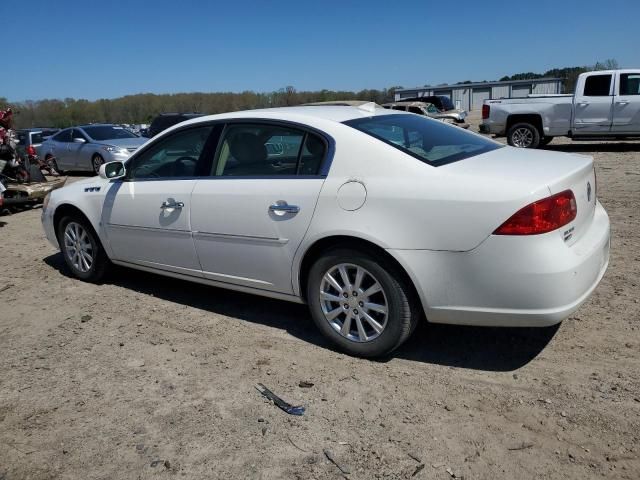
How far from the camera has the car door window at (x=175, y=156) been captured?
4.35 metres

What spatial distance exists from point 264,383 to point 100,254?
2652 millimetres

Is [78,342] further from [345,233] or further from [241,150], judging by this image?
[345,233]

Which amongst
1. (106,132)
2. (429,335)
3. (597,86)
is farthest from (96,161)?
(429,335)

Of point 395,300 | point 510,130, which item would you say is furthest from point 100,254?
point 510,130

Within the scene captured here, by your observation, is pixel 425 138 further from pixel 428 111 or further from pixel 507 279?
pixel 428 111

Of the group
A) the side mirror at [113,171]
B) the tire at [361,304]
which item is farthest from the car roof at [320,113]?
the tire at [361,304]

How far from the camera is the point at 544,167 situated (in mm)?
3330

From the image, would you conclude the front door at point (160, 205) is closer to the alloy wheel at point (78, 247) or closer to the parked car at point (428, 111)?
the alloy wheel at point (78, 247)

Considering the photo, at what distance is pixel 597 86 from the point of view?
13.9m

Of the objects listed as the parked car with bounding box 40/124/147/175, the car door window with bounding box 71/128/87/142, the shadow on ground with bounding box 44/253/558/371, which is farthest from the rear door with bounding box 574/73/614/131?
the car door window with bounding box 71/128/87/142

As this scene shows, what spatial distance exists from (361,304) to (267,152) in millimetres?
1306

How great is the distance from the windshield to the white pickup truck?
10.1m

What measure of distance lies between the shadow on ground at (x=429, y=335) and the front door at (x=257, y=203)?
1.53 feet

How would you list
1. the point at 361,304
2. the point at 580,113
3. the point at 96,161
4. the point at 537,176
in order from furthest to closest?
the point at 96,161
the point at 580,113
the point at 361,304
the point at 537,176
